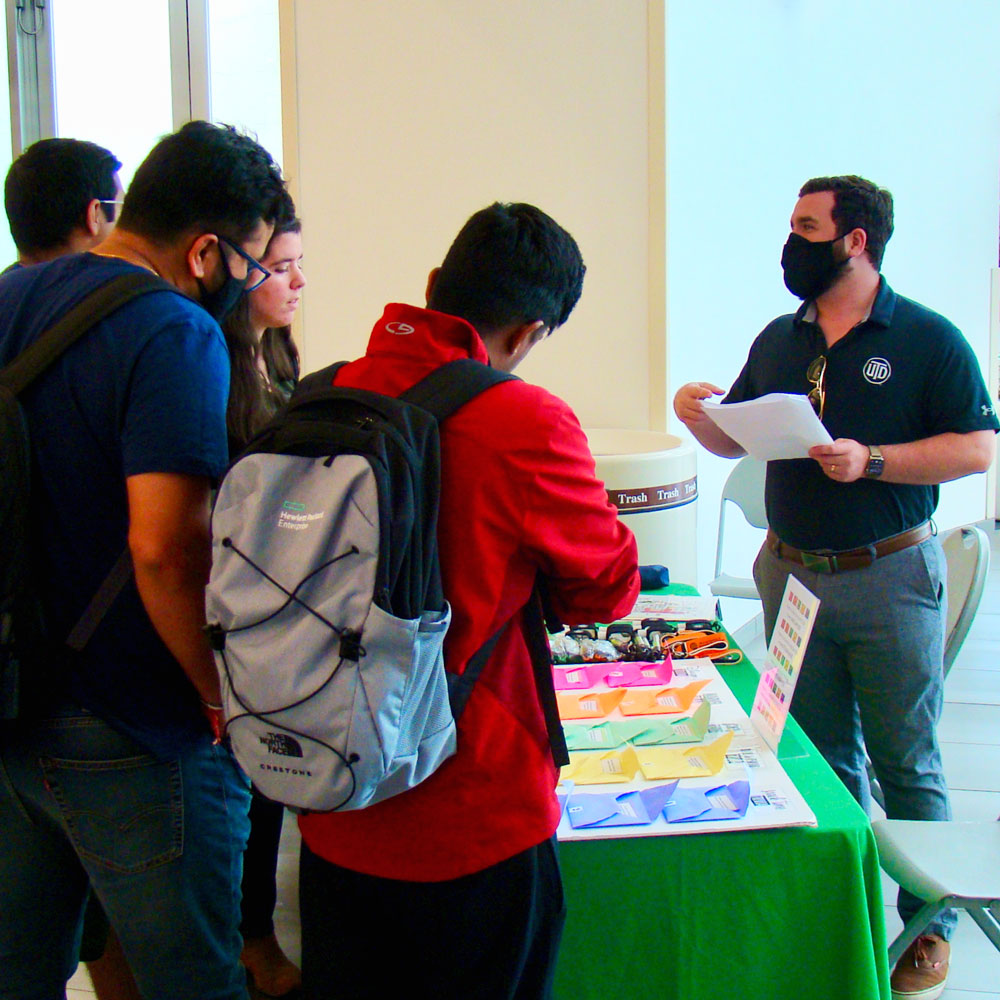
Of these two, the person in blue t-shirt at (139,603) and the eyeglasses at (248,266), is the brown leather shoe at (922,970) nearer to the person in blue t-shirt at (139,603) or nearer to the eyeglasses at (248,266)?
the person in blue t-shirt at (139,603)

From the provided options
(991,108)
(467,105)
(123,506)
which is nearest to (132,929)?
(123,506)

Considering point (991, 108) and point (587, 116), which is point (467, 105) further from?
point (991, 108)

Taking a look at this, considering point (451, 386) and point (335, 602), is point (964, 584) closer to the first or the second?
point (451, 386)

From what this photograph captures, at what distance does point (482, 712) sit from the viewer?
3.10 feet

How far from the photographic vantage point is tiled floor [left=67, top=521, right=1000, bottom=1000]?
1920mm

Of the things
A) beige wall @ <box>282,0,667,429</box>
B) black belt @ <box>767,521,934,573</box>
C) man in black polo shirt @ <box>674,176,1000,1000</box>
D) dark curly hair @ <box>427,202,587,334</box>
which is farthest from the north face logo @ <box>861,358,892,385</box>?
beige wall @ <box>282,0,667,429</box>

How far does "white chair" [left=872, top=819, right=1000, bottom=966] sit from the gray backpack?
0.99 metres

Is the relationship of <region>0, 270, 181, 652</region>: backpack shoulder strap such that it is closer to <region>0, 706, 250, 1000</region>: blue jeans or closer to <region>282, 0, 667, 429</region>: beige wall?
<region>0, 706, 250, 1000</region>: blue jeans

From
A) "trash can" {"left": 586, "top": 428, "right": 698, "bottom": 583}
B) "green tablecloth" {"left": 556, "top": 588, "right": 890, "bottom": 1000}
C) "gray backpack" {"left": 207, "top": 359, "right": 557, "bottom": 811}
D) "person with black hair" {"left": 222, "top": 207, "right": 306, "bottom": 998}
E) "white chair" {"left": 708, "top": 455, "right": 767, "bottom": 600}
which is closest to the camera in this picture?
"gray backpack" {"left": 207, "top": 359, "right": 557, "bottom": 811}

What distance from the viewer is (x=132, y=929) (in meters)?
1.01

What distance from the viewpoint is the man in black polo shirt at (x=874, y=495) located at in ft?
5.87

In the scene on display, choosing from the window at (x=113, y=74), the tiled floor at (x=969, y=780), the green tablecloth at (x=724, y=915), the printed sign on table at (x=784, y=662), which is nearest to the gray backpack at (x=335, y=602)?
the green tablecloth at (x=724, y=915)

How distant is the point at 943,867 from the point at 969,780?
1532mm

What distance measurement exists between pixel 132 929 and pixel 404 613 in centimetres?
51
